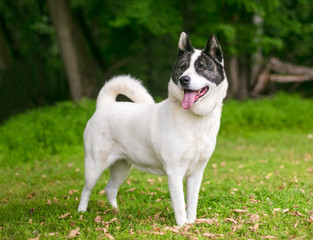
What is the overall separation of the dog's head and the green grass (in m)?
1.22

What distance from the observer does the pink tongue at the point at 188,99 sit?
391 cm

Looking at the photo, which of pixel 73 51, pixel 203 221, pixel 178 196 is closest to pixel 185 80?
pixel 178 196

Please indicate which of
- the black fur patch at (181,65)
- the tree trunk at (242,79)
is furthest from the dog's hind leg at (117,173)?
the tree trunk at (242,79)

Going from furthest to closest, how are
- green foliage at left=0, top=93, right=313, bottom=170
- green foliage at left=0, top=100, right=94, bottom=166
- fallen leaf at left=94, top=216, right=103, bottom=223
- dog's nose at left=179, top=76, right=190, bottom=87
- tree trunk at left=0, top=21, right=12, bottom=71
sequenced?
tree trunk at left=0, top=21, right=12, bottom=71, green foliage at left=0, top=93, right=313, bottom=170, green foliage at left=0, top=100, right=94, bottom=166, fallen leaf at left=94, top=216, right=103, bottom=223, dog's nose at left=179, top=76, right=190, bottom=87

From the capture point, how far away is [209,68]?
399 centimetres

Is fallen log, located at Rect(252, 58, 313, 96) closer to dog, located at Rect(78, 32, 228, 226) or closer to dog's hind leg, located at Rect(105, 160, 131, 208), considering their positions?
dog's hind leg, located at Rect(105, 160, 131, 208)

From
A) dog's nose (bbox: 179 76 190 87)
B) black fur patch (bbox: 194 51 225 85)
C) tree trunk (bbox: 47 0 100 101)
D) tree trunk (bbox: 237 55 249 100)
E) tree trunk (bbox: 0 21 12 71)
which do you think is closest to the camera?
dog's nose (bbox: 179 76 190 87)

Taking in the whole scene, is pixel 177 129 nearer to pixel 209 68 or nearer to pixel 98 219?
pixel 209 68

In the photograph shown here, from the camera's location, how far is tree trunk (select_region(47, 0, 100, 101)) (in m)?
13.0

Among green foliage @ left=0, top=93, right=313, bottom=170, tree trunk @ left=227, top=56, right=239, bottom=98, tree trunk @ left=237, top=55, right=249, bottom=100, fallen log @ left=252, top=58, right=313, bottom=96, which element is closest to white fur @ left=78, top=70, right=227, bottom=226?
green foliage @ left=0, top=93, right=313, bottom=170

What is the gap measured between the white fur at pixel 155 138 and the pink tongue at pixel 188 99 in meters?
0.13

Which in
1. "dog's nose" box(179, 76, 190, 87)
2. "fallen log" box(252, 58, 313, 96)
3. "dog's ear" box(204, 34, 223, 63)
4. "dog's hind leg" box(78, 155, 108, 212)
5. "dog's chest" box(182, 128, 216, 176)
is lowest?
"fallen log" box(252, 58, 313, 96)

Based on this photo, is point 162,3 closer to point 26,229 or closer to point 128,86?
point 128,86

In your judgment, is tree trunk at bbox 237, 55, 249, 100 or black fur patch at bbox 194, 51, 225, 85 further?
tree trunk at bbox 237, 55, 249, 100
